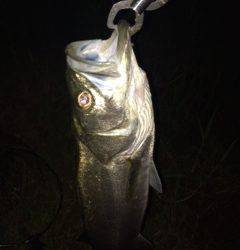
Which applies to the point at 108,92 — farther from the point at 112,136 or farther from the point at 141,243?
the point at 141,243

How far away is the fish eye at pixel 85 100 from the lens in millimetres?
1581

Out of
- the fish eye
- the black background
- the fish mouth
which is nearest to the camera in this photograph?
the fish mouth

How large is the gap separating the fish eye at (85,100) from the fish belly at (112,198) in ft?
0.80

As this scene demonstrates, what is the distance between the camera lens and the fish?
1.50 meters

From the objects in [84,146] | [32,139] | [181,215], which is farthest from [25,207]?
[84,146]

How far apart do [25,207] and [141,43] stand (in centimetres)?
302

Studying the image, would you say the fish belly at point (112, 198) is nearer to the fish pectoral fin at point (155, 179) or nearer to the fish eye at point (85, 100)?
the fish pectoral fin at point (155, 179)

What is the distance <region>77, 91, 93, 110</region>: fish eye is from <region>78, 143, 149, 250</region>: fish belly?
0.24 metres

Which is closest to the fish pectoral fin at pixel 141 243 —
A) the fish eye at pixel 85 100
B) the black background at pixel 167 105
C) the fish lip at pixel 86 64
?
the fish eye at pixel 85 100

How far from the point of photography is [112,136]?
1.68m

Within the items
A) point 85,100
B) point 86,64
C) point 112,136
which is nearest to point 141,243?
point 112,136

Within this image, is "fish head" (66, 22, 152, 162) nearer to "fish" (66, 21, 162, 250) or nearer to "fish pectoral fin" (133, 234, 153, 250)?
"fish" (66, 21, 162, 250)

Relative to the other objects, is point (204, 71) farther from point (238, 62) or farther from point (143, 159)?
point (143, 159)

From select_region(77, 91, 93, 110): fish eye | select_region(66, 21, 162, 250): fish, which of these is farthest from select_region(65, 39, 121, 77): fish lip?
select_region(77, 91, 93, 110): fish eye
